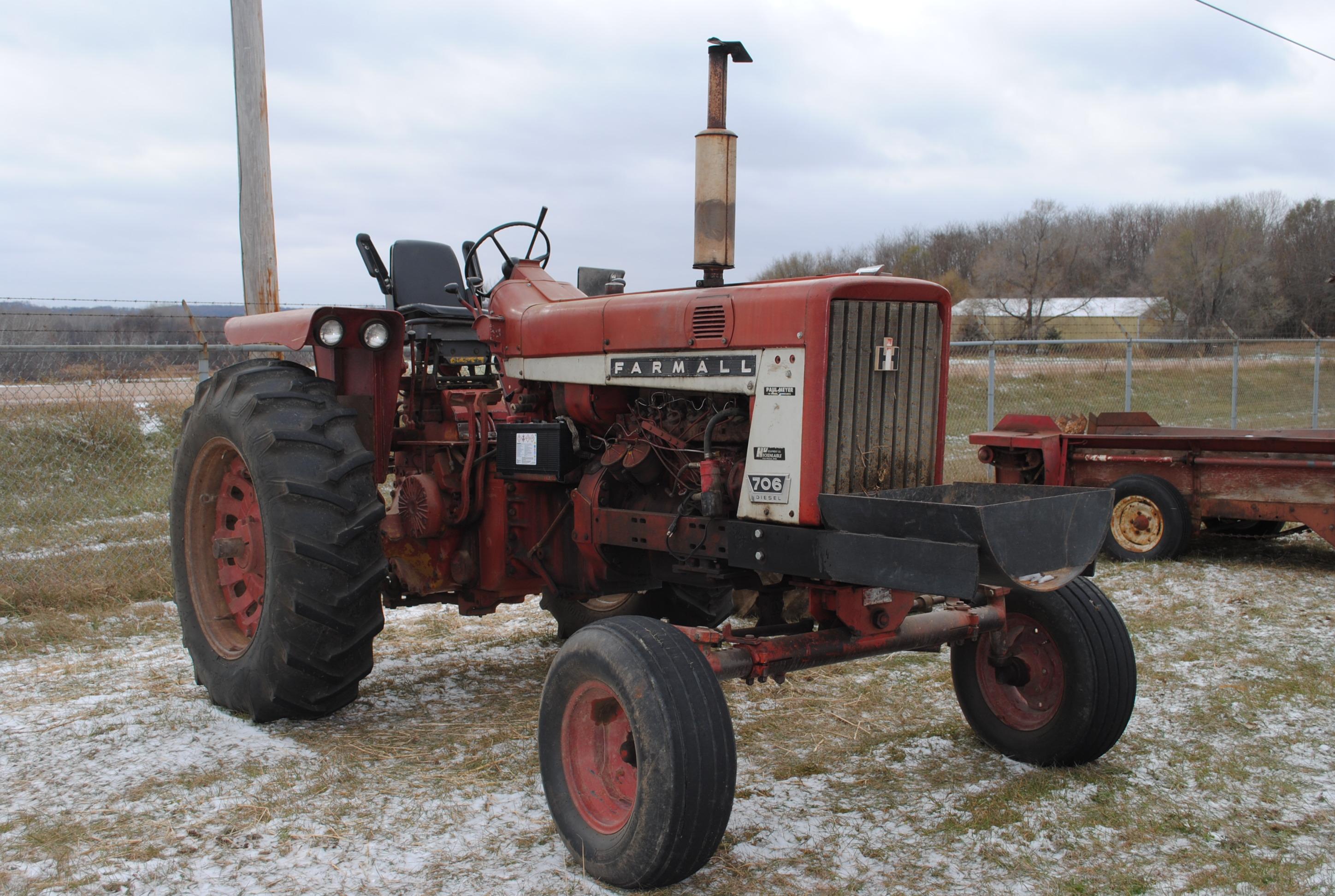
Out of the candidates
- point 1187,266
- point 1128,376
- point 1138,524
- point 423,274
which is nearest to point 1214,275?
point 1187,266

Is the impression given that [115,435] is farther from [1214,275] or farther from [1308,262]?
[1308,262]

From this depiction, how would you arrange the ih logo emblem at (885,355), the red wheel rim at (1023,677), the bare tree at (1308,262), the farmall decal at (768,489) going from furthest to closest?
the bare tree at (1308,262) → the red wheel rim at (1023,677) → the ih logo emblem at (885,355) → the farmall decal at (768,489)

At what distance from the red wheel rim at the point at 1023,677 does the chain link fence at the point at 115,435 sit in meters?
5.02

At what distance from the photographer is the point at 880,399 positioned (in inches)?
130

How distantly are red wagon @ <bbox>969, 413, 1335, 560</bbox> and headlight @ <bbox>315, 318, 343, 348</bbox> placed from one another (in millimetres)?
5027

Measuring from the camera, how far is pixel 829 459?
317 cm

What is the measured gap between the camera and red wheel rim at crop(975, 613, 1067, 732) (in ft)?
12.4

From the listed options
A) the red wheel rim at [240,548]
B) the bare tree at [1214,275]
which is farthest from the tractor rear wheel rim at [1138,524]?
the bare tree at [1214,275]

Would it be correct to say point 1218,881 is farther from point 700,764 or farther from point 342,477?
point 342,477

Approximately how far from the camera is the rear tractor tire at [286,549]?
3812 millimetres

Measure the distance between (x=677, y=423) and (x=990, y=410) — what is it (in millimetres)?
A: 7613

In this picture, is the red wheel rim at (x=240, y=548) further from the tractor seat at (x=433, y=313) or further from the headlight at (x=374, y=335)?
the tractor seat at (x=433, y=313)

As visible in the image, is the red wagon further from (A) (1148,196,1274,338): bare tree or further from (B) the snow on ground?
(A) (1148,196,1274,338): bare tree

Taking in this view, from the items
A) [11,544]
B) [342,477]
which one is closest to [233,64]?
[11,544]
